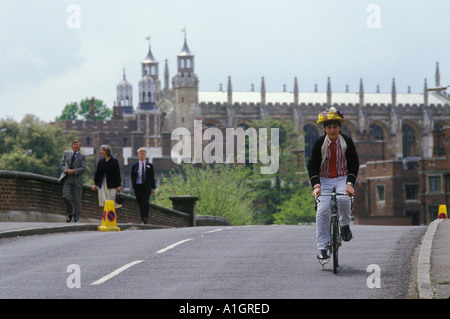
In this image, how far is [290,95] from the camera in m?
138

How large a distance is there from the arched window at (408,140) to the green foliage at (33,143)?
5608 centimetres

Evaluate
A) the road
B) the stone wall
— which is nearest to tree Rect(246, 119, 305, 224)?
the stone wall

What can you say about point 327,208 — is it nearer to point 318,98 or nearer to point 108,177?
point 108,177

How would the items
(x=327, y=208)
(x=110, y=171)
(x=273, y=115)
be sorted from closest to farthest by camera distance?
(x=327, y=208) < (x=110, y=171) < (x=273, y=115)

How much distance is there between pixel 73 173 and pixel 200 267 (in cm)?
928

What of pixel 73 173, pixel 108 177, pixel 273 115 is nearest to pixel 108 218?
pixel 108 177

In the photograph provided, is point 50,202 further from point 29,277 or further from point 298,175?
point 298,175

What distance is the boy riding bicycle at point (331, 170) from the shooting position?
10.9 metres

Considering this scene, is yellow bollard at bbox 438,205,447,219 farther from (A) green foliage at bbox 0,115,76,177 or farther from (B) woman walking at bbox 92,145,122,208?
(A) green foliage at bbox 0,115,76,177

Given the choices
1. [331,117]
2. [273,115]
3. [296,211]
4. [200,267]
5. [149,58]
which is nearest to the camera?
[331,117]

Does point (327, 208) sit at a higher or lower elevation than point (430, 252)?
higher

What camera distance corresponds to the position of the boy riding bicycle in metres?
10.9

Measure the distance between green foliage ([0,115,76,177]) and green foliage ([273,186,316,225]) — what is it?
20.3 m

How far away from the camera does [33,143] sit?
273ft
